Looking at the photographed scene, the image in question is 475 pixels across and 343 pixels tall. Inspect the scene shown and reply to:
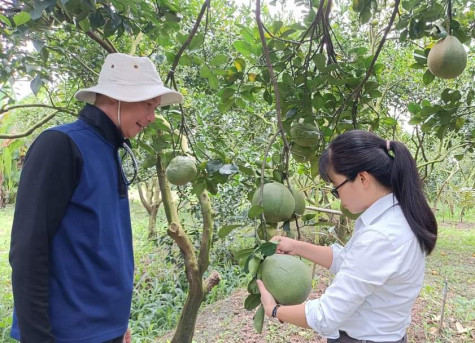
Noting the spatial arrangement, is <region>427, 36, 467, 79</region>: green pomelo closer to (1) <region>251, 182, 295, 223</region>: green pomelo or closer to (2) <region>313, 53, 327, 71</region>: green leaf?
(2) <region>313, 53, 327, 71</region>: green leaf

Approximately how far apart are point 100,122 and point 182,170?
0.52 metres

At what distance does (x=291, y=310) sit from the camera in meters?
1.15

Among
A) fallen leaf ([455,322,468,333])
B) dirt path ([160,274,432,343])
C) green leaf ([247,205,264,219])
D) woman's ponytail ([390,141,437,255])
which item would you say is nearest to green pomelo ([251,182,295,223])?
green leaf ([247,205,264,219])

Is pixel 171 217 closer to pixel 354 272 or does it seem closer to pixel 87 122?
pixel 87 122

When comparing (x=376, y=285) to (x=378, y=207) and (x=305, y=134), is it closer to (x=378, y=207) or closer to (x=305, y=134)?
(x=378, y=207)

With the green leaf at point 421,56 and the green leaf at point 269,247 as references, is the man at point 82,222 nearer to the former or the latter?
the green leaf at point 269,247

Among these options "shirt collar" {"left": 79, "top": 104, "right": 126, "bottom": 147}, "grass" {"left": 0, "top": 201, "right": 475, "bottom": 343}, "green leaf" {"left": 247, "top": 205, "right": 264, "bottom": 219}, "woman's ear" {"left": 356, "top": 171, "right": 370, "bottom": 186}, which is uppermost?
"shirt collar" {"left": 79, "top": 104, "right": 126, "bottom": 147}

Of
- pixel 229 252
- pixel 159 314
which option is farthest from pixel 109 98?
pixel 229 252

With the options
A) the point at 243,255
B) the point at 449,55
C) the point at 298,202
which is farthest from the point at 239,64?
the point at 243,255

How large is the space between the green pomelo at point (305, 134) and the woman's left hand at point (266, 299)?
686 millimetres

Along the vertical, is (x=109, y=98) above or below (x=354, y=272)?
above

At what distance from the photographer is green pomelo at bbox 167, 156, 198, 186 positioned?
1742mm

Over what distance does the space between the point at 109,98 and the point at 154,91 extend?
0.48ft

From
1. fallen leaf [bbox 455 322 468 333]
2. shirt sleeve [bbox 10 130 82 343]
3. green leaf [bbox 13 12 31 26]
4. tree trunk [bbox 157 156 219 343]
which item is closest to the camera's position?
shirt sleeve [bbox 10 130 82 343]
